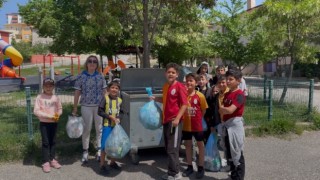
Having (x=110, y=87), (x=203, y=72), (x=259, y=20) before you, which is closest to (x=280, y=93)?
(x=203, y=72)

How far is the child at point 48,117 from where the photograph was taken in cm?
530

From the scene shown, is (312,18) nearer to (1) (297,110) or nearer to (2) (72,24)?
(1) (297,110)

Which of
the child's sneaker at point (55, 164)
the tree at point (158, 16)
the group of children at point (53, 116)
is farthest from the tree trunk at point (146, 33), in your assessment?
the child's sneaker at point (55, 164)

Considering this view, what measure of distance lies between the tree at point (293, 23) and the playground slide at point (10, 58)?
11905 mm

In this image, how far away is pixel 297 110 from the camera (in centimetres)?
859

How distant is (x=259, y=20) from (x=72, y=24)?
8.76 m

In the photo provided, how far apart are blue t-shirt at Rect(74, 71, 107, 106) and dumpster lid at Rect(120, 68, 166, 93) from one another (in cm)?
93

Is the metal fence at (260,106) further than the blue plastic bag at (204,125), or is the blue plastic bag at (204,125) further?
the metal fence at (260,106)

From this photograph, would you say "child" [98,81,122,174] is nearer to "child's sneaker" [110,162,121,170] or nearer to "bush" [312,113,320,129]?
"child's sneaker" [110,162,121,170]

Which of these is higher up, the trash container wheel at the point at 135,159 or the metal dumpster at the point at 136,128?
the metal dumpster at the point at 136,128

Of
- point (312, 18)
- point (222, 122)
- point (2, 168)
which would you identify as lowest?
point (2, 168)

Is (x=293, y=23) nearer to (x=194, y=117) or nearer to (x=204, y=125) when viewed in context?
(x=204, y=125)

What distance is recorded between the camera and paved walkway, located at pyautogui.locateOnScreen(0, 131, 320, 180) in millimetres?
5098

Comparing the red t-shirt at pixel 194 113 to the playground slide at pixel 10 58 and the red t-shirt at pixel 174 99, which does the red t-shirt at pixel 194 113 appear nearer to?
the red t-shirt at pixel 174 99
